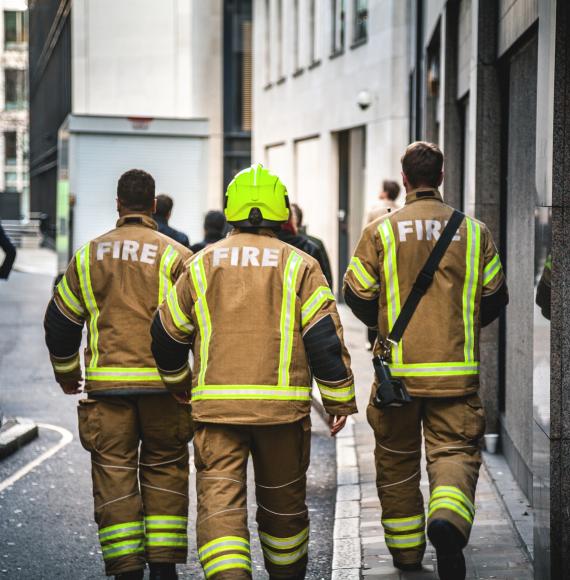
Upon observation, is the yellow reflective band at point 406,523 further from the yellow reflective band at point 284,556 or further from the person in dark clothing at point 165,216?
the person in dark clothing at point 165,216

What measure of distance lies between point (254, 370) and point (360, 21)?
628 inches

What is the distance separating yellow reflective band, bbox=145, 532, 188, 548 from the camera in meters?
5.68

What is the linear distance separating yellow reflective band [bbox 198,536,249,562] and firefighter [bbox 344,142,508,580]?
3.03 ft

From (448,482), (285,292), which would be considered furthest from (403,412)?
(285,292)

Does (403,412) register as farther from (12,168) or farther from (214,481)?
(12,168)

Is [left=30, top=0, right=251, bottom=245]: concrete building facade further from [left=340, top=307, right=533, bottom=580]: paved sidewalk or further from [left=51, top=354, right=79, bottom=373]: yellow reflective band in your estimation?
[left=51, top=354, right=79, bottom=373]: yellow reflective band

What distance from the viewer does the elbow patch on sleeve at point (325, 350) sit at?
4945 mm

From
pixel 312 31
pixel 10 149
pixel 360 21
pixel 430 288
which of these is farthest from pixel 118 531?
pixel 10 149

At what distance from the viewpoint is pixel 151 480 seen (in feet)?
19.0

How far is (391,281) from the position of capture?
5.58 metres

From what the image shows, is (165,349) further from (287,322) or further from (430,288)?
(430,288)

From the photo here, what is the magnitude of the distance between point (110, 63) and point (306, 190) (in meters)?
12.2

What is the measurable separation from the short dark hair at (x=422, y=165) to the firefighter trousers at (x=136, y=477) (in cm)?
149

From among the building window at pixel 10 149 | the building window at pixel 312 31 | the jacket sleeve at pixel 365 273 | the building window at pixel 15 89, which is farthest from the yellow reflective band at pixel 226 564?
the building window at pixel 10 149
